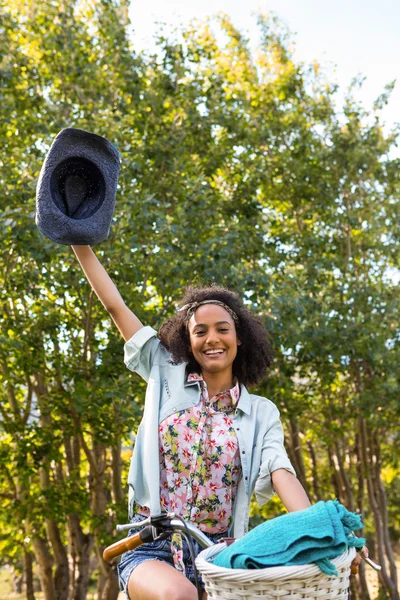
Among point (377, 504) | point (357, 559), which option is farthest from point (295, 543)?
point (377, 504)

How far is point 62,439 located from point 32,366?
1.51 m

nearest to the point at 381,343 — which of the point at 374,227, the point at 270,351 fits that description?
the point at 374,227

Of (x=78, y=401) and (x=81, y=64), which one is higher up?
(x=81, y=64)

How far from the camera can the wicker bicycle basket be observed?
6.75ft

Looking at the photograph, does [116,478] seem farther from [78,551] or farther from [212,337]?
[212,337]

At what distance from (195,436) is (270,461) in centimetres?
31

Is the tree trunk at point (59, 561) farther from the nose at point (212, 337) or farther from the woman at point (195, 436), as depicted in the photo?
the nose at point (212, 337)

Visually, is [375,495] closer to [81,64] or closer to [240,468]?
[81,64]

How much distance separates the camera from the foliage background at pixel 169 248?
9031mm

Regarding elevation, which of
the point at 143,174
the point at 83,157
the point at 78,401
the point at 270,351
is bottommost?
the point at 270,351

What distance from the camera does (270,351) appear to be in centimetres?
377

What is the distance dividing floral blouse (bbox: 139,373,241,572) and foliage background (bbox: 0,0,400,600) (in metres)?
5.13

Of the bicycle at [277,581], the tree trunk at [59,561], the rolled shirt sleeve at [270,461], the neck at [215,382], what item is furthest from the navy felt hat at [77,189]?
the tree trunk at [59,561]

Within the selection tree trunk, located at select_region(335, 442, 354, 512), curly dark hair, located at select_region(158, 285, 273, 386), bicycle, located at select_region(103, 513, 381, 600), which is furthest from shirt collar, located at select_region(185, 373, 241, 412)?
tree trunk, located at select_region(335, 442, 354, 512)
